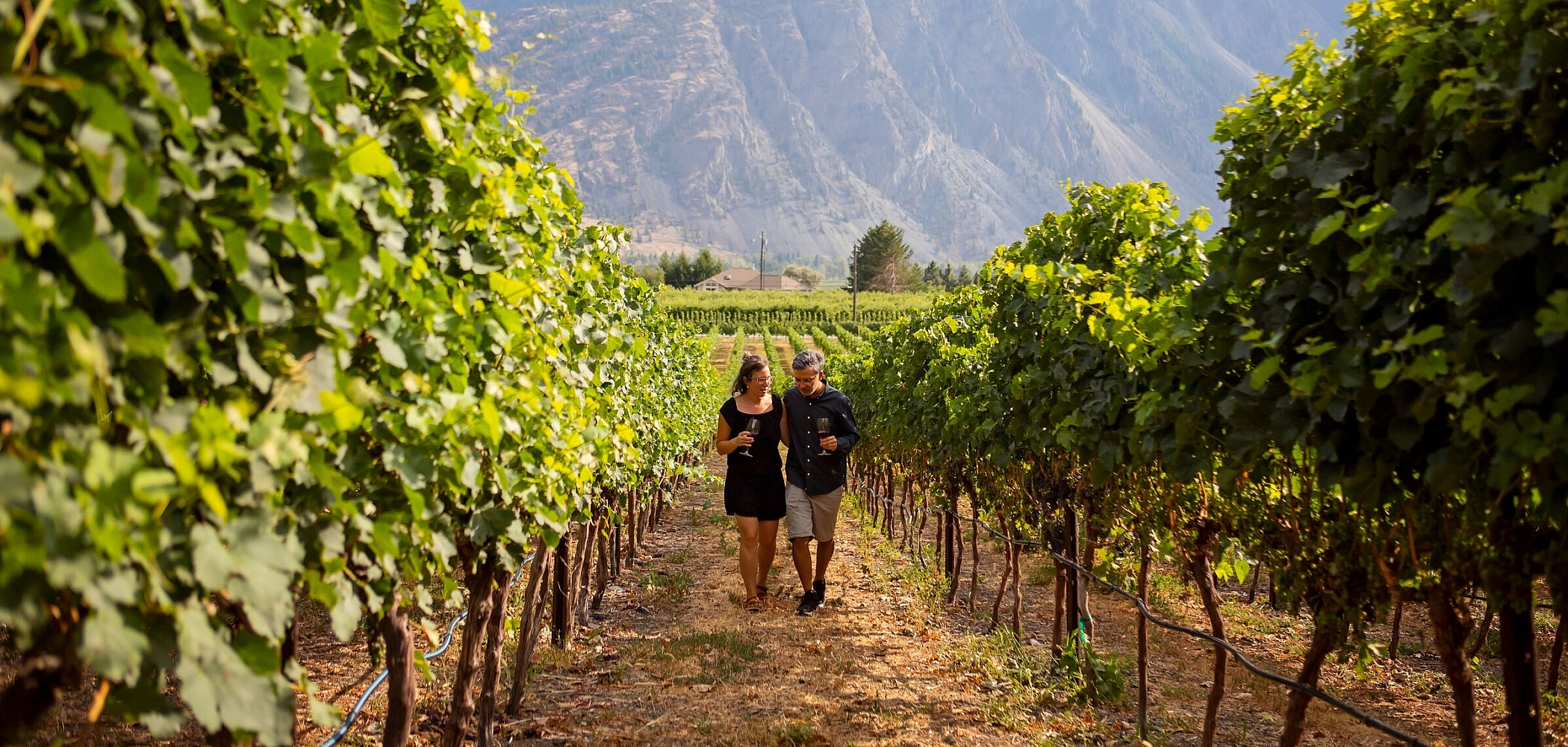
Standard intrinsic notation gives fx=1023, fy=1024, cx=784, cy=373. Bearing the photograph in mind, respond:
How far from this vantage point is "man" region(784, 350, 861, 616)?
7.16 m

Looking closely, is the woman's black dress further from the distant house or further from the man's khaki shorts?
the distant house

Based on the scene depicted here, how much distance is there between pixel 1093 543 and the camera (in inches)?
219

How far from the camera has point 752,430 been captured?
7055 millimetres

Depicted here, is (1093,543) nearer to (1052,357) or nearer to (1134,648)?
(1052,357)

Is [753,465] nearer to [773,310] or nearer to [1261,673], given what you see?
[1261,673]

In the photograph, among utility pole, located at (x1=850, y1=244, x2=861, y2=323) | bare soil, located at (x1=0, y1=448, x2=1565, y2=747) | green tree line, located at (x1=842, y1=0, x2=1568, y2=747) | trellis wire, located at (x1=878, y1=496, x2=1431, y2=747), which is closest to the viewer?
green tree line, located at (x1=842, y1=0, x2=1568, y2=747)

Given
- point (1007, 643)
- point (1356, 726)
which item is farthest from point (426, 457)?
point (1356, 726)

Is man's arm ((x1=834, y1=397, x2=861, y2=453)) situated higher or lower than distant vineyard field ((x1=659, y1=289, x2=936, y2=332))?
lower

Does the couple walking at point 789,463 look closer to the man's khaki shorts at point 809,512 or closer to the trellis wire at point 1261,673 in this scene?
the man's khaki shorts at point 809,512

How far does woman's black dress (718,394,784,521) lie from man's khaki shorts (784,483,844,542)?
0.16 meters

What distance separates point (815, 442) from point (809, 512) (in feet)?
1.73

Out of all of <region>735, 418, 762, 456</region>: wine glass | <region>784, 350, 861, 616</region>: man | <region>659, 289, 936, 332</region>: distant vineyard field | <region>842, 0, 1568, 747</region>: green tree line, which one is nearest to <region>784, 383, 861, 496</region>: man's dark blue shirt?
<region>784, 350, 861, 616</region>: man

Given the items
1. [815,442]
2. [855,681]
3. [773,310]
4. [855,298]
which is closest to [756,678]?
[855,681]

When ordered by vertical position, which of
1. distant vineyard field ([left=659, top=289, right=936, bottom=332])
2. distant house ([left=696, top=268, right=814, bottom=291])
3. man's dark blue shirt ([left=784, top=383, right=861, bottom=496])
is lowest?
man's dark blue shirt ([left=784, top=383, right=861, bottom=496])
